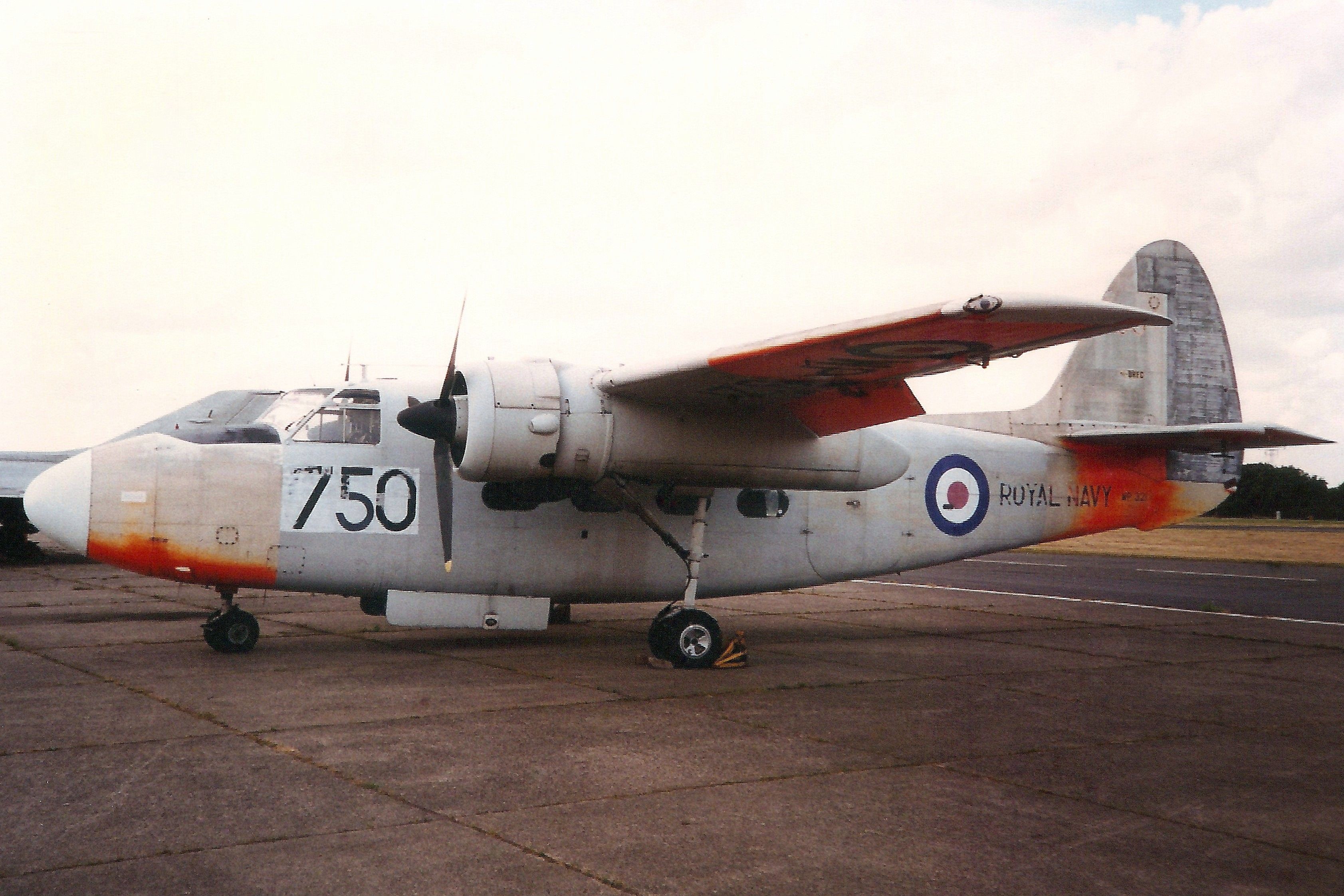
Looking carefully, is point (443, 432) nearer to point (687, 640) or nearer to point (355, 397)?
point (355, 397)

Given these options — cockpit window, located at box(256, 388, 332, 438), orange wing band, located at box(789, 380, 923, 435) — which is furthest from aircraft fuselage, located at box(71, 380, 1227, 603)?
orange wing band, located at box(789, 380, 923, 435)

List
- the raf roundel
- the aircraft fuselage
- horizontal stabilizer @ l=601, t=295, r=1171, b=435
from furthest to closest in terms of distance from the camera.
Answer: the raf roundel
the aircraft fuselage
horizontal stabilizer @ l=601, t=295, r=1171, b=435

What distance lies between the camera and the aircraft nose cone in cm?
1016

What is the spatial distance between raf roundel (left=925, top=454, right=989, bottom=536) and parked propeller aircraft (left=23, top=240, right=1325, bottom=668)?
0.09 feet

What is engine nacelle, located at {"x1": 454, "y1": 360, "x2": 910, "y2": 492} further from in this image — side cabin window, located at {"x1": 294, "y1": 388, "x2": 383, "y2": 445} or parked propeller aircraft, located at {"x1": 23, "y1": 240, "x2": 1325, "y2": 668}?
side cabin window, located at {"x1": 294, "y1": 388, "x2": 383, "y2": 445}

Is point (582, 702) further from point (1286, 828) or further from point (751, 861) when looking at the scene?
point (1286, 828)

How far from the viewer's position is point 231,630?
11227 millimetres

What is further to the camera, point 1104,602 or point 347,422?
point 1104,602

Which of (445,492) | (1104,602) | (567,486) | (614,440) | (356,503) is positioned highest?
(614,440)

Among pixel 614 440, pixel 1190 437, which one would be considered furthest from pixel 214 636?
pixel 1190 437

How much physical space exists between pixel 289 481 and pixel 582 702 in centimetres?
404

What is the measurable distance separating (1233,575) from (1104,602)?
29.2ft

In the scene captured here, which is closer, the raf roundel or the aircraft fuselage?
the aircraft fuselage

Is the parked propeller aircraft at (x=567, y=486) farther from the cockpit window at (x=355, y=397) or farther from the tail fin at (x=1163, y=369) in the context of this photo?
the tail fin at (x=1163, y=369)
